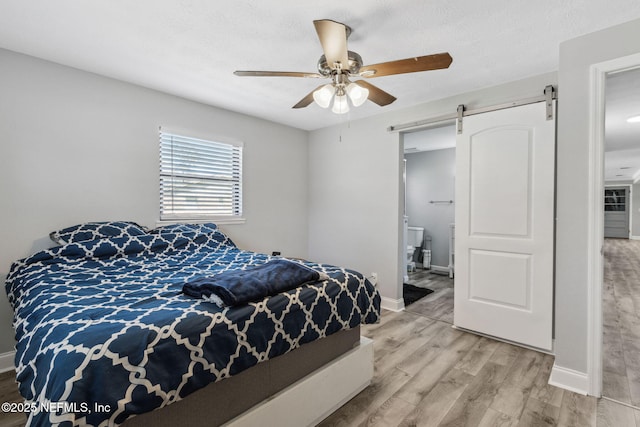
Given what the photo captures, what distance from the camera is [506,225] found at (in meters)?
2.66

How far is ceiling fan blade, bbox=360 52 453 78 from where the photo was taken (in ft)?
5.27

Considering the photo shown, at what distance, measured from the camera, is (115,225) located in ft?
8.36

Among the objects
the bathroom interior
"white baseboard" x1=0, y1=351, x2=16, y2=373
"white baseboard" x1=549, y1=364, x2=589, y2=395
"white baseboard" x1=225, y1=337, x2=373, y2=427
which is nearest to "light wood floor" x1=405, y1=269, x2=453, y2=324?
the bathroom interior

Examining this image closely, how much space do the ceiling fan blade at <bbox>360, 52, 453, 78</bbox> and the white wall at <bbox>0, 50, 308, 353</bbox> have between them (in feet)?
7.50

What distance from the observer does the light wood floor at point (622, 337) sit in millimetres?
2016

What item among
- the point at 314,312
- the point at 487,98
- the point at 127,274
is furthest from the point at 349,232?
the point at 127,274

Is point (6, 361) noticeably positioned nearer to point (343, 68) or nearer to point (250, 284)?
point (250, 284)

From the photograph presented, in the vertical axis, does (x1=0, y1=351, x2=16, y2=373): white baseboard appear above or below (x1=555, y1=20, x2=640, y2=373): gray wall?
below

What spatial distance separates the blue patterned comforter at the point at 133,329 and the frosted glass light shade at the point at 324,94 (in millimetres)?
1126

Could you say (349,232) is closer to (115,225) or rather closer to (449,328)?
(449,328)

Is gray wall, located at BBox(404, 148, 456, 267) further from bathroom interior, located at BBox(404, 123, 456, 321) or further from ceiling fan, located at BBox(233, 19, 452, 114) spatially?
ceiling fan, located at BBox(233, 19, 452, 114)

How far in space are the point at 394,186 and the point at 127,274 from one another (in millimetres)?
2765

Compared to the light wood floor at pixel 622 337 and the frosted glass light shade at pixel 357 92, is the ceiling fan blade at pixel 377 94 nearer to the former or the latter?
the frosted glass light shade at pixel 357 92

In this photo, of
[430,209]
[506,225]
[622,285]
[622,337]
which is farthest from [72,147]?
[622,285]
